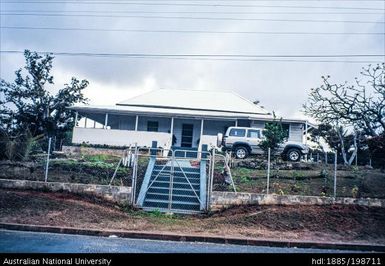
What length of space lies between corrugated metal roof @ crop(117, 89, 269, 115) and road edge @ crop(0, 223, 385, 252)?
62.2 feet

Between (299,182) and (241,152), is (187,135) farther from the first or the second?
(299,182)

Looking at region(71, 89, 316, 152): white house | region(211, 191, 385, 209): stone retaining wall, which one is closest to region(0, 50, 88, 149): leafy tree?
region(71, 89, 316, 152): white house

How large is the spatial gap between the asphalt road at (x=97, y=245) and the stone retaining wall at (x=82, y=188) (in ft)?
9.73

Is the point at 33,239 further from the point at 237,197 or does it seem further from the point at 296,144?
the point at 296,144

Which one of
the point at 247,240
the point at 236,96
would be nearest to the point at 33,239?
the point at 247,240

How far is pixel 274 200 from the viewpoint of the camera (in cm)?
1085

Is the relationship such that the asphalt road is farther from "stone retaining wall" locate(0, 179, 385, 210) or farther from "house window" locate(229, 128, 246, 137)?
"house window" locate(229, 128, 246, 137)

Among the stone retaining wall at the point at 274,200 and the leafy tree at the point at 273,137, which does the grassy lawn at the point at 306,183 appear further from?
the leafy tree at the point at 273,137

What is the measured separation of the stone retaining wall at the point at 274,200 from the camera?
10.7m

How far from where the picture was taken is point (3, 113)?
31.7 metres

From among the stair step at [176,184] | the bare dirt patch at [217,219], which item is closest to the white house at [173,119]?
the stair step at [176,184]

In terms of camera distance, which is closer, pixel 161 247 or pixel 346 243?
pixel 161 247

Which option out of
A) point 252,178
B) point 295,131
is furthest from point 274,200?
point 295,131
